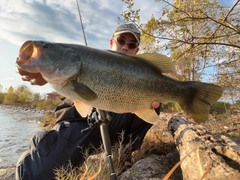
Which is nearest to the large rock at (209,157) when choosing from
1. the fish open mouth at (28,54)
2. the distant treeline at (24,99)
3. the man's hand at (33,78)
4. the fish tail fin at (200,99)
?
the fish tail fin at (200,99)

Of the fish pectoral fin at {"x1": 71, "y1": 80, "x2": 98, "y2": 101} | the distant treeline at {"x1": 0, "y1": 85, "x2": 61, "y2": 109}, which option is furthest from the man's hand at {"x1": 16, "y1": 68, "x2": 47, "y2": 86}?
the distant treeline at {"x1": 0, "y1": 85, "x2": 61, "y2": 109}

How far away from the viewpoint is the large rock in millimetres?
2287

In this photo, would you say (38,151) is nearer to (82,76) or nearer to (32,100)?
(82,76)

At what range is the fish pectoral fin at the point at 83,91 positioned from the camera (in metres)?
1.89

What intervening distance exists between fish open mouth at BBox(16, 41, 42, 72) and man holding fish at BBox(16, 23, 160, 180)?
195 centimetres

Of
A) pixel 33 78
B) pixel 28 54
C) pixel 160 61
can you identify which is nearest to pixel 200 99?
pixel 160 61

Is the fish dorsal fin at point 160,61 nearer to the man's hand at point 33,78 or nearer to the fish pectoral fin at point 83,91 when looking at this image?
the fish pectoral fin at point 83,91

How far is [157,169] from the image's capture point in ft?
10.7

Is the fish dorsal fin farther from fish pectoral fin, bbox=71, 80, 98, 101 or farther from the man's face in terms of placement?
the man's face

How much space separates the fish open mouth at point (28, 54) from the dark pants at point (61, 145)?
1940mm

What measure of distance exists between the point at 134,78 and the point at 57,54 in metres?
0.77

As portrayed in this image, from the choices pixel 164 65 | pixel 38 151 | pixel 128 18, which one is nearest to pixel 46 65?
pixel 164 65

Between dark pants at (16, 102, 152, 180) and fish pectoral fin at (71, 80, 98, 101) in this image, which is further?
dark pants at (16, 102, 152, 180)

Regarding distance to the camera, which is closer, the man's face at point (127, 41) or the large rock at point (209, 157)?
the large rock at point (209, 157)
